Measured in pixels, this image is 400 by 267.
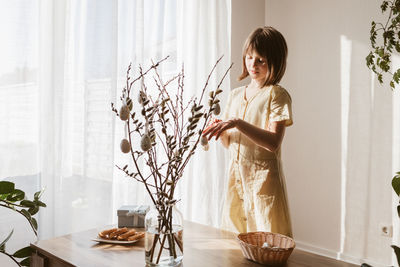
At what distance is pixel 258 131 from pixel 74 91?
3.69 feet

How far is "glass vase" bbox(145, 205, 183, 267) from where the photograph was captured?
1047 mm

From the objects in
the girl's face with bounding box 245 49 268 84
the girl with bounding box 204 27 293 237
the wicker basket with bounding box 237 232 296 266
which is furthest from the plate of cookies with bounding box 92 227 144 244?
the girl's face with bounding box 245 49 268 84

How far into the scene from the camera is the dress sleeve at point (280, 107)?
160 centimetres

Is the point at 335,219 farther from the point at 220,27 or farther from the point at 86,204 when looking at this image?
the point at 86,204

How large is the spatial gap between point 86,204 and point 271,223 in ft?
3.68

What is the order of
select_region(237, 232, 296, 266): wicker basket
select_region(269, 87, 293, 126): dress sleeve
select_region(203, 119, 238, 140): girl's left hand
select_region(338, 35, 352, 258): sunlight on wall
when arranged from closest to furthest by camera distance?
select_region(237, 232, 296, 266): wicker basket < select_region(203, 119, 238, 140): girl's left hand < select_region(269, 87, 293, 126): dress sleeve < select_region(338, 35, 352, 258): sunlight on wall

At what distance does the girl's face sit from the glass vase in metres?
0.88

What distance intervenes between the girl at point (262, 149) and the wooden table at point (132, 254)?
0.35 m

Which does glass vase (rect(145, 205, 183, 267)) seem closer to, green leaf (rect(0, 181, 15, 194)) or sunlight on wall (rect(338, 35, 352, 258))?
green leaf (rect(0, 181, 15, 194))

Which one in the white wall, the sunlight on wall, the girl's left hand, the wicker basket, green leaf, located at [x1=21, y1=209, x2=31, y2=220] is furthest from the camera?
the sunlight on wall

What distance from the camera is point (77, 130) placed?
6.88ft

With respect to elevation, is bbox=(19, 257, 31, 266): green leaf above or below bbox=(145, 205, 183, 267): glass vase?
below

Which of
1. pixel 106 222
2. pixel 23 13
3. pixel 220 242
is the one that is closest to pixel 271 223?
pixel 220 242

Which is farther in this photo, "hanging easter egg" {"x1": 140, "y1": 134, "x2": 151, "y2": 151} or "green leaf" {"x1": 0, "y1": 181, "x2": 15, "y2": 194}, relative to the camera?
"green leaf" {"x1": 0, "y1": 181, "x2": 15, "y2": 194}
